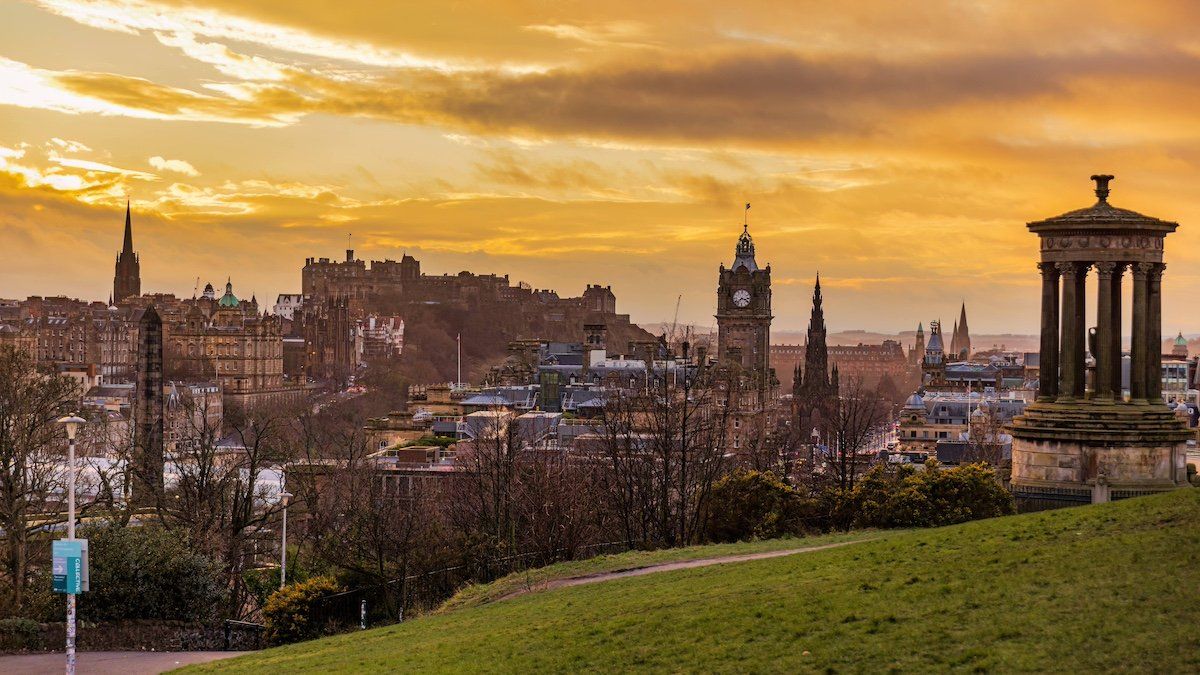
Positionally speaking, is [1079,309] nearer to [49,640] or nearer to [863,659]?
[863,659]

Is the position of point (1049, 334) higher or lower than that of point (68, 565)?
higher

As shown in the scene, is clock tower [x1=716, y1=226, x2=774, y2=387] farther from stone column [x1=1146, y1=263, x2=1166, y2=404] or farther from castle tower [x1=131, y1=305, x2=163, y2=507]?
stone column [x1=1146, y1=263, x2=1166, y2=404]

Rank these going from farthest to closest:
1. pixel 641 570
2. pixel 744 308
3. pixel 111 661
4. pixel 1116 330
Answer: pixel 744 308 < pixel 1116 330 < pixel 641 570 < pixel 111 661

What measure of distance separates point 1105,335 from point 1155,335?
101 cm

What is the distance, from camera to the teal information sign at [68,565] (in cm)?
2145

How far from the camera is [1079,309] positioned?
28281 millimetres

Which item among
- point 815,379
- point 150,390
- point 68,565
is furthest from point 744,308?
point 68,565

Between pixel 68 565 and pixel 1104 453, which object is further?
pixel 1104 453

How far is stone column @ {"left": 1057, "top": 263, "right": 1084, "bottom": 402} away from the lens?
28.0 meters

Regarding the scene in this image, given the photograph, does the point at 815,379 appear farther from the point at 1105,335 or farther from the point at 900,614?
the point at 900,614

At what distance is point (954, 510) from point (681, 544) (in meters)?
6.73

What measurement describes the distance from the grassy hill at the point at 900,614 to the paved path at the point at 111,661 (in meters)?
2.85

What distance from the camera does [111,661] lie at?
25188 millimetres

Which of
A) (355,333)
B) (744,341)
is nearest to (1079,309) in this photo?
(744,341)
